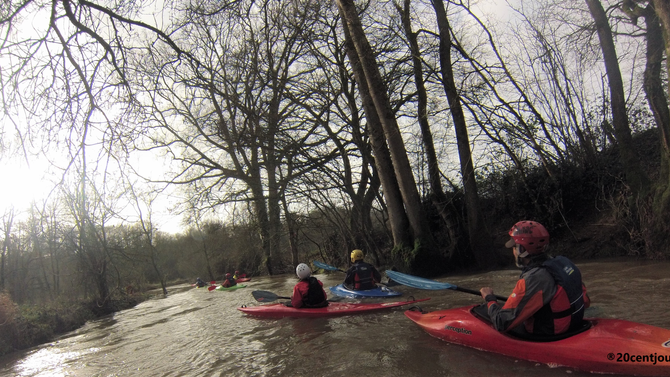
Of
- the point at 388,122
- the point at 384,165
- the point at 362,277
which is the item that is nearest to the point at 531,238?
the point at 362,277

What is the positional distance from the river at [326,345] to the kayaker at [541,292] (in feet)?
1.19

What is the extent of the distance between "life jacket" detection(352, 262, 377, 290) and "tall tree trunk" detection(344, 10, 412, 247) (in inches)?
111

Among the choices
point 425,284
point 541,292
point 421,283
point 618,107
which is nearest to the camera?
point 541,292

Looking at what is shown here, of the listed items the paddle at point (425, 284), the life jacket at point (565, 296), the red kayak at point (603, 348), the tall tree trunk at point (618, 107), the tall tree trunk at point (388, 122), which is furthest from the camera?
the tall tree trunk at point (388, 122)

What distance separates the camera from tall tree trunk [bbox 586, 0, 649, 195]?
824 centimetres

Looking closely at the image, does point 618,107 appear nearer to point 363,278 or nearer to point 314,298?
point 363,278

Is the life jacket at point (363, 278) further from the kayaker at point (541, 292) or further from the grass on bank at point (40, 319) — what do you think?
the grass on bank at point (40, 319)

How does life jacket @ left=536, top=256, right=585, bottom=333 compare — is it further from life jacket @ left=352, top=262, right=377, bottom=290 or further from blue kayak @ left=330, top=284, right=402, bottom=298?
life jacket @ left=352, top=262, right=377, bottom=290

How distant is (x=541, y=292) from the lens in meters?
3.37

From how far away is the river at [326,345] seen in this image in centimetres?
398

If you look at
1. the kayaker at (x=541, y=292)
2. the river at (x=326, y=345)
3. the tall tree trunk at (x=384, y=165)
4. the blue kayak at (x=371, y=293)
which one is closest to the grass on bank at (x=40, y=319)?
the river at (x=326, y=345)

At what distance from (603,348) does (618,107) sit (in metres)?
7.37

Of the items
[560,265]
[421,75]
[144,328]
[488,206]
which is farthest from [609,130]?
[144,328]

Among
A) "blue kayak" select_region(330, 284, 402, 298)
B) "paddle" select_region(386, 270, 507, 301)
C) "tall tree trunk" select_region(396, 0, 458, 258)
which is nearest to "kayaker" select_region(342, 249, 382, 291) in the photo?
"blue kayak" select_region(330, 284, 402, 298)
